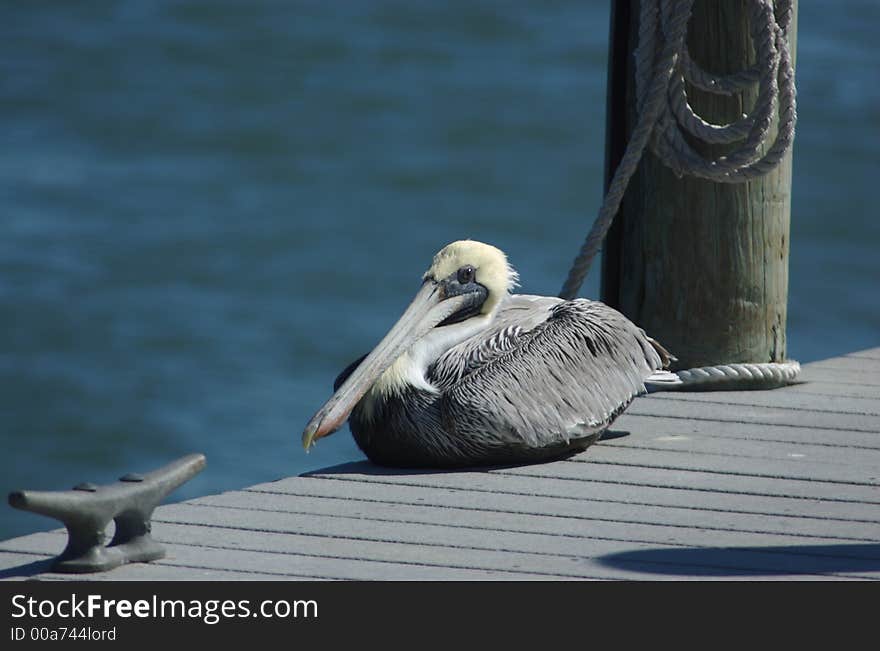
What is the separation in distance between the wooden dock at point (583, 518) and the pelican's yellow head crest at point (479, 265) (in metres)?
0.48

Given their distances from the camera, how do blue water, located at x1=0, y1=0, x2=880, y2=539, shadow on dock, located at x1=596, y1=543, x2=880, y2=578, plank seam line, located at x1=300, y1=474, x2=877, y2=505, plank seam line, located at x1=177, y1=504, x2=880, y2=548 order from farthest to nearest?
blue water, located at x1=0, y1=0, x2=880, y2=539, plank seam line, located at x1=300, y1=474, x2=877, y2=505, plank seam line, located at x1=177, y1=504, x2=880, y2=548, shadow on dock, located at x1=596, y1=543, x2=880, y2=578

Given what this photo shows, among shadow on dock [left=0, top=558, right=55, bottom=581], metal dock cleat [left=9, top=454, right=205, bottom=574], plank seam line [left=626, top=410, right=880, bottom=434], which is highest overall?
plank seam line [left=626, top=410, right=880, bottom=434]

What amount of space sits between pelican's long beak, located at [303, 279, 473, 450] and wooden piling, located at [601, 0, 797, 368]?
843 mm

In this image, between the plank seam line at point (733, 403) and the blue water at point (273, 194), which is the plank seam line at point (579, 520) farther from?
the blue water at point (273, 194)

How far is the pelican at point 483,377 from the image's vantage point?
4.02 metres

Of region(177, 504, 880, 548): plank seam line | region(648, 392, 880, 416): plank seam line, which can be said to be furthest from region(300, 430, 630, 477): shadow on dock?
region(648, 392, 880, 416): plank seam line

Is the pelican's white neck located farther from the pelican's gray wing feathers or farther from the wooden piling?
the wooden piling

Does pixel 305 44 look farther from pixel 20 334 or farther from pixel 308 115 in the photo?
pixel 20 334

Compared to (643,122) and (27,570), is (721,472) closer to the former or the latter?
(643,122)

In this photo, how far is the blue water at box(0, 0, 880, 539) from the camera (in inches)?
417

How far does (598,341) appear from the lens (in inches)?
167

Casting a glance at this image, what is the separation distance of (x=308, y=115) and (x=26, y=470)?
17.4 ft

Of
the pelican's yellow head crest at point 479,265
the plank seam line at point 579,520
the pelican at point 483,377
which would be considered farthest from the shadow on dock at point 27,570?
the pelican's yellow head crest at point 479,265

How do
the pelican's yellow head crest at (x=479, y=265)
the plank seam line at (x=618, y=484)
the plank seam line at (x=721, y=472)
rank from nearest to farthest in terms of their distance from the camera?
the plank seam line at (x=618, y=484) < the plank seam line at (x=721, y=472) < the pelican's yellow head crest at (x=479, y=265)
